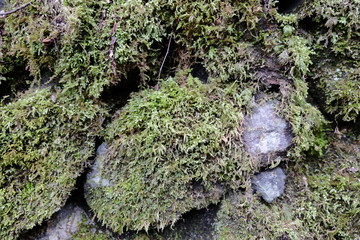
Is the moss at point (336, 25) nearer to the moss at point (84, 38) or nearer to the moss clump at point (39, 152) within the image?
the moss at point (84, 38)

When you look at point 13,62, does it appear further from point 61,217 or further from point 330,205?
point 330,205

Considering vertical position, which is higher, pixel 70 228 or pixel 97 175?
pixel 97 175

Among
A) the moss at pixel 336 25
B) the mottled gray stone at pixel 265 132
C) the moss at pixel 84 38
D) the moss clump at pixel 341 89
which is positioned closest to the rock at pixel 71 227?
the moss at pixel 84 38

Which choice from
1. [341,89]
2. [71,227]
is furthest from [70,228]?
[341,89]

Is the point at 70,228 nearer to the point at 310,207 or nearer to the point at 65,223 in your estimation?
the point at 65,223

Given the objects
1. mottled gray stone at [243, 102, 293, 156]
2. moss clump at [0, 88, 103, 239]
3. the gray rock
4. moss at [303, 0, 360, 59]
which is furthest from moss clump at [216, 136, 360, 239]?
moss clump at [0, 88, 103, 239]
